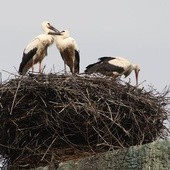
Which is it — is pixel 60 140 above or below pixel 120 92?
below

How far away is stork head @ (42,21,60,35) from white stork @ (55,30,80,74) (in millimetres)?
236

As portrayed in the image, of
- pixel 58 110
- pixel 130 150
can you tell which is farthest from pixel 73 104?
pixel 130 150

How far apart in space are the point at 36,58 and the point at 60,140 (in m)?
3.44

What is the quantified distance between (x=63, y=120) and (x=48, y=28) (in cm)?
433

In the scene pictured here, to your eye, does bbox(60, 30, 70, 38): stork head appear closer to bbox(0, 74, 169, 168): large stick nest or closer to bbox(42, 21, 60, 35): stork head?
bbox(42, 21, 60, 35): stork head

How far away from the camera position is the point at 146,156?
5797mm

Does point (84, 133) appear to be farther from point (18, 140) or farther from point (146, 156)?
point (146, 156)

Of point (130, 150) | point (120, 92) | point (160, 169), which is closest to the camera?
point (160, 169)

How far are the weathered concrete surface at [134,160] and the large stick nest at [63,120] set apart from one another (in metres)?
1.29

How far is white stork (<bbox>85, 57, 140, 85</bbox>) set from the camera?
426 inches

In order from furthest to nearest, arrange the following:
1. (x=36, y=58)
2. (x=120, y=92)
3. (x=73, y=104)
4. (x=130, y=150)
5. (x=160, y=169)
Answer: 1. (x=36, y=58)
2. (x=120, y=92)
3. (x=73, y=104)
4. (x=130, y=150)
5. (x=160, y=169)

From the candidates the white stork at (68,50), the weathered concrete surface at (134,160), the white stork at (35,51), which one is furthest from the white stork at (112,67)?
the weathered concrete surface at (134,160)

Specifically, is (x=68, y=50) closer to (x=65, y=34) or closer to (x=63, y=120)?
(x=65, y=34)

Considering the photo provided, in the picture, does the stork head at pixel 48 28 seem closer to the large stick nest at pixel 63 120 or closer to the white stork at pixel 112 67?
the white stork at pixel 112 67
